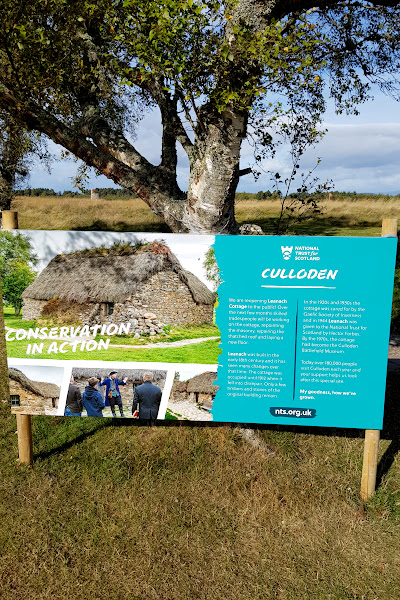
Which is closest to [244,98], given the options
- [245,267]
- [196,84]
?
[196,84]

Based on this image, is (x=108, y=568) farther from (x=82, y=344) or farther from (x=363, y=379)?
(x=363, y=379)

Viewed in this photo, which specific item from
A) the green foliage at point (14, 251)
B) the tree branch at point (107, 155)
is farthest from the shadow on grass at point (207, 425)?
the tree branch at point (107, 155)

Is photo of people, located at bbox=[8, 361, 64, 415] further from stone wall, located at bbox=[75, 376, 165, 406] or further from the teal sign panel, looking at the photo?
the teal sign panel

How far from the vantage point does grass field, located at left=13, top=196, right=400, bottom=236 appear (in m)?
24.6

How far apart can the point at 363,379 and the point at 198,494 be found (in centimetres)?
219

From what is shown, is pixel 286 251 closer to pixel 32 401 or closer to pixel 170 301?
pixel 170 301

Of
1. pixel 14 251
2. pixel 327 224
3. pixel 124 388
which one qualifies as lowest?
pixel 124 388

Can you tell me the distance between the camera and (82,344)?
519cm

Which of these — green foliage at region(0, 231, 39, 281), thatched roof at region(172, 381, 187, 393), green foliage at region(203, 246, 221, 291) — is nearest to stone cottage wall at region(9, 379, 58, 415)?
green foliage at region(0, 231, 39, 281)

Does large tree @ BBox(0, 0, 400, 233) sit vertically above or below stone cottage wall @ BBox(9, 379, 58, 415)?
above

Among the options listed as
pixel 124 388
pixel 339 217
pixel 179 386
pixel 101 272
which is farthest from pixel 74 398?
pixel 339 217

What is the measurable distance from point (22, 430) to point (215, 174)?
3.84 meters

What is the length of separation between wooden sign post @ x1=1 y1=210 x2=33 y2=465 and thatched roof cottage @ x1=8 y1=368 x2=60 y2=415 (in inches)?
11.8

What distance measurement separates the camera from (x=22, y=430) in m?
5.73
